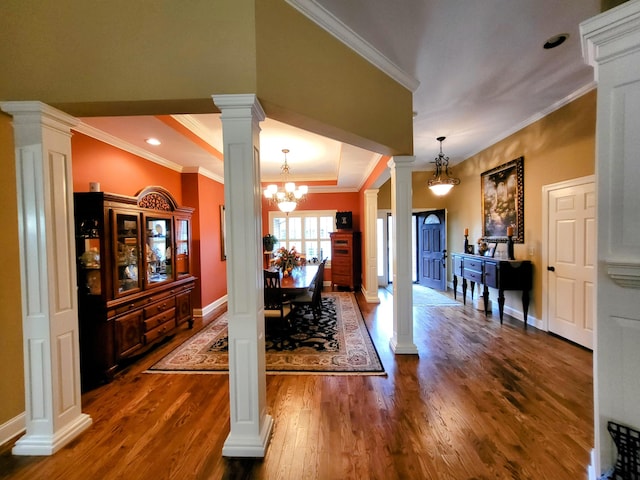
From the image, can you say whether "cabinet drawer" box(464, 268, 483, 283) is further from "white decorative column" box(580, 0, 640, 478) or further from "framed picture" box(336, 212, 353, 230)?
"white decorative column" box(580, 0, 640, 478)

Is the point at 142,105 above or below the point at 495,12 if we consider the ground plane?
below

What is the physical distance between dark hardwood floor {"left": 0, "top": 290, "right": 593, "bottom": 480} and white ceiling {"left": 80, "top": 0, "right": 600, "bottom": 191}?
8.88 ft

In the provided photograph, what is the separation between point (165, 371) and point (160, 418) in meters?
0.79

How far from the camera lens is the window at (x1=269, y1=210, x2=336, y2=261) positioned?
6.96 meters

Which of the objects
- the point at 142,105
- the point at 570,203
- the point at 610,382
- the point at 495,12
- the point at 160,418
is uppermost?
the point at 495,12

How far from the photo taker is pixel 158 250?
3457 millimetres

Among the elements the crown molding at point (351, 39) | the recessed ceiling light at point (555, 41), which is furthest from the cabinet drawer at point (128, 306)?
the recessed ceiling light at point (555, 41)

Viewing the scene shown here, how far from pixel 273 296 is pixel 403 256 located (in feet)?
5.29

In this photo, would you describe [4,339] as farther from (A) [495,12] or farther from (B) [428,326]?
(B) [428,326]

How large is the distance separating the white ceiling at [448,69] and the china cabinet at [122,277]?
87 cm

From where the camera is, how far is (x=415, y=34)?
2.07m

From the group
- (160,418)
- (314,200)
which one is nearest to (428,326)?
(160,418)

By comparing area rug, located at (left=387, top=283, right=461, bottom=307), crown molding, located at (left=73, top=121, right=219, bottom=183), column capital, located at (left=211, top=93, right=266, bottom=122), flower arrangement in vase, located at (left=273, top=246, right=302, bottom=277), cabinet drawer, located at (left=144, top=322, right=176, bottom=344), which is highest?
crown molding, located at (left=73, top=121, right=219, bottom=183)


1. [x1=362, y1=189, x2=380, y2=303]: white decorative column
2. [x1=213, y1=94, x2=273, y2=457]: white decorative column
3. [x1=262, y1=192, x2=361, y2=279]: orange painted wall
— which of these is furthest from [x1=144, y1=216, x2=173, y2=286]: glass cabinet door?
[x1=362, y1=189, x2=380, y2=303]: white decorative column
